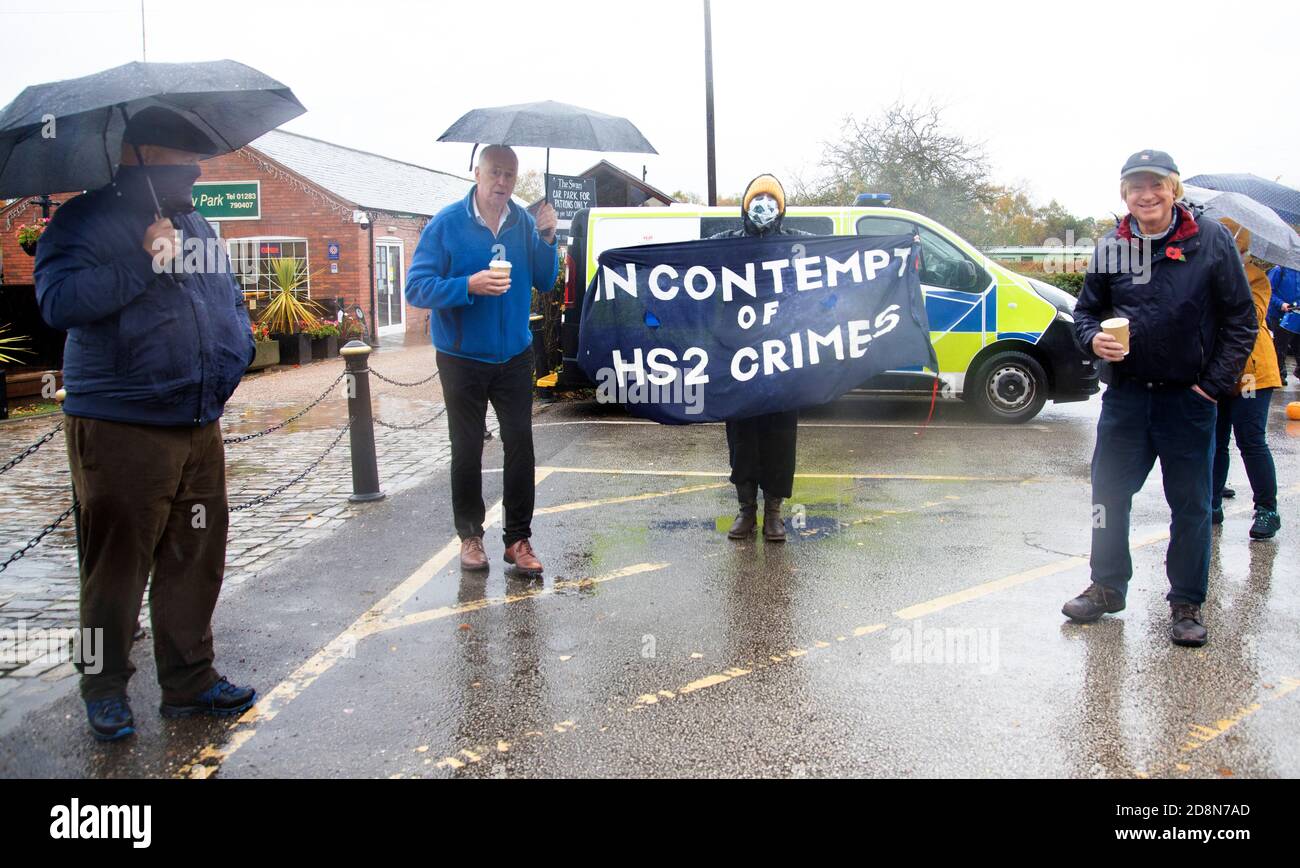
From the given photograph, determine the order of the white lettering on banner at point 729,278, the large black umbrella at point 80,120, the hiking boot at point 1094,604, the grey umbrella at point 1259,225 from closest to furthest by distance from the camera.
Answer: the large black umbrella at point 80,120
the hiking boot at point 1094,604
the grey umbrella at point 1259,225
the white lettering on banner at point 729,278

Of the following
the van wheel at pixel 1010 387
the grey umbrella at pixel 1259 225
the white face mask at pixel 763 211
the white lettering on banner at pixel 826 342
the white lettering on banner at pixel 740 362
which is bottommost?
the van wheel at pixel 1010 387

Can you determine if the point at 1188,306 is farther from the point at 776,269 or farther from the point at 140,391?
the point at 140,391

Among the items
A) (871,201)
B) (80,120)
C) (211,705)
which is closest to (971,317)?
(871,201)

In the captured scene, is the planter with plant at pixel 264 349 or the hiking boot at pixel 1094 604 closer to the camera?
the hiking boot at pixel 1094 604

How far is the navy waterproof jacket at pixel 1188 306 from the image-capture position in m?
4.31

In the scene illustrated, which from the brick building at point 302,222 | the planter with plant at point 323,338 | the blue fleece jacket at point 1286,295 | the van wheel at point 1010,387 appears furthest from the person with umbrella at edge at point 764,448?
the brick building at point 302,222

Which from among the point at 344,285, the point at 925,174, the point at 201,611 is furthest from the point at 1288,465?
the point at 925,174

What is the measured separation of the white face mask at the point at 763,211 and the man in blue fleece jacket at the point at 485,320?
1318mm

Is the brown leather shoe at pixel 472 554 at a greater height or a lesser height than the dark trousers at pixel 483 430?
lesser

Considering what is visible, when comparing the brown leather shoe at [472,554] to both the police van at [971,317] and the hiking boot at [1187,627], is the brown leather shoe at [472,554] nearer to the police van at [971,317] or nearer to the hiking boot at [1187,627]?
the hiking boot at [1187,627]

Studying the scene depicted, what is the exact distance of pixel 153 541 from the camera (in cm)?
361

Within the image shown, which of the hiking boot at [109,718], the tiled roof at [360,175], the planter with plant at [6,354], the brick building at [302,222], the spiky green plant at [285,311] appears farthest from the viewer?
the tiled roof at [360,175]

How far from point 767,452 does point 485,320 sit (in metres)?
1.94
